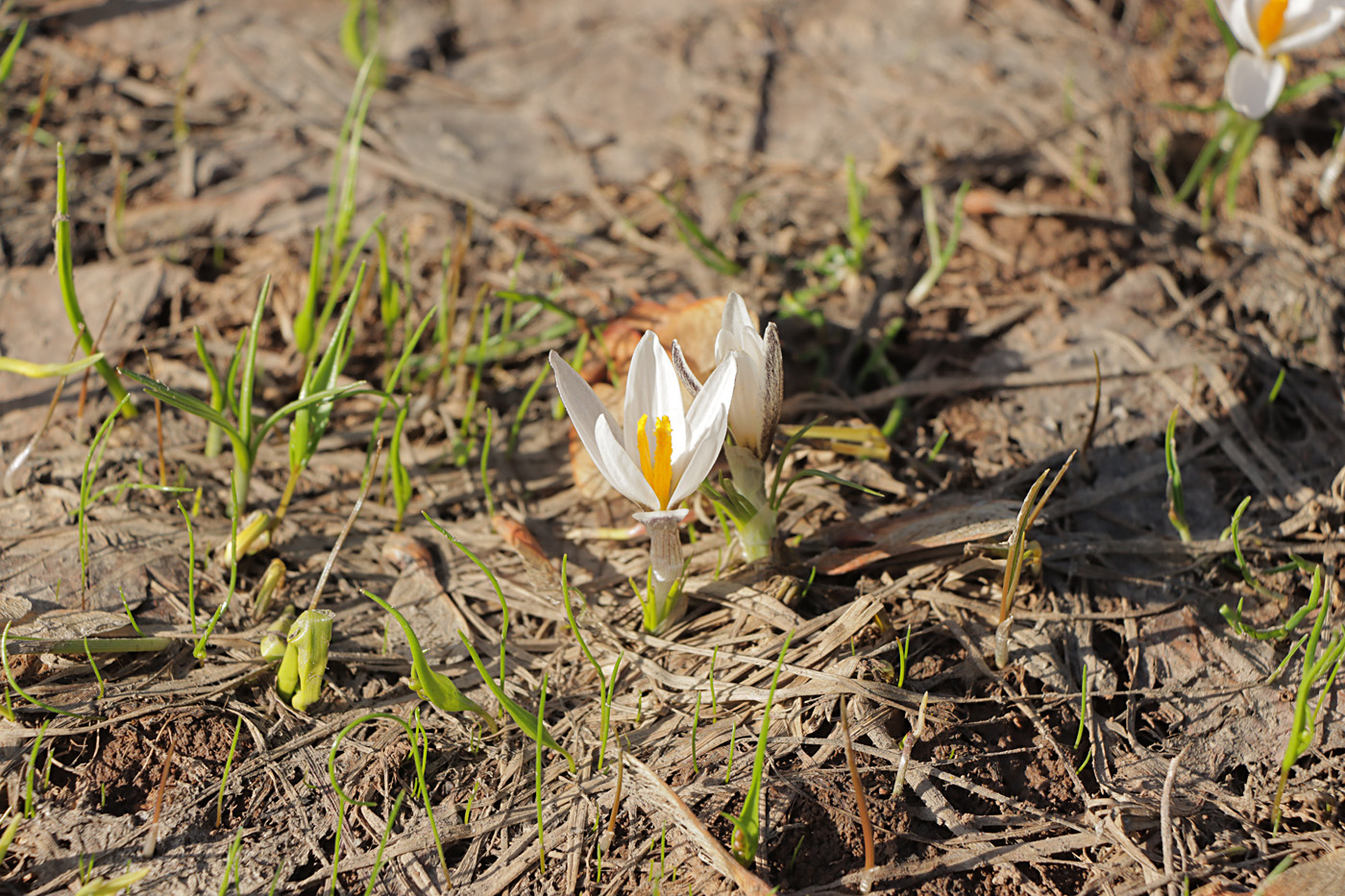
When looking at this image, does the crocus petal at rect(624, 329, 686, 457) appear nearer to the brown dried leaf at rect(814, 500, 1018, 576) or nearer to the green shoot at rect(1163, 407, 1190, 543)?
the brown dried leaf at rect(814, 500, 1018, 576)

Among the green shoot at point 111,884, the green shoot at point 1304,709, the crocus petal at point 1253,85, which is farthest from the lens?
the crocus petal at point 1253,85

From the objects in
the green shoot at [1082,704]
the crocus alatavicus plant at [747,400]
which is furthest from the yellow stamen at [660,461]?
the green shoot at [1082,704]

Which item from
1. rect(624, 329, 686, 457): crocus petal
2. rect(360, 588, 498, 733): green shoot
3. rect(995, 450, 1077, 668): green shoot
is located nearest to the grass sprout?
rect(360, 588, 498, 733): green shoot

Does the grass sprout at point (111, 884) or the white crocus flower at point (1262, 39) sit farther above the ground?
the white crocus flower at point (1262, 39)

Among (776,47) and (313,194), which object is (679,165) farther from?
(313,194)

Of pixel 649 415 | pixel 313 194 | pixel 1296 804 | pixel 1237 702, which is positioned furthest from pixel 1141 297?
pixel 313 194

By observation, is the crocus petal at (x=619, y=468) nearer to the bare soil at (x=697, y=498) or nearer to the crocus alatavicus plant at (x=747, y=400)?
the crocus alatavicus plant at (x=747, y=400)
